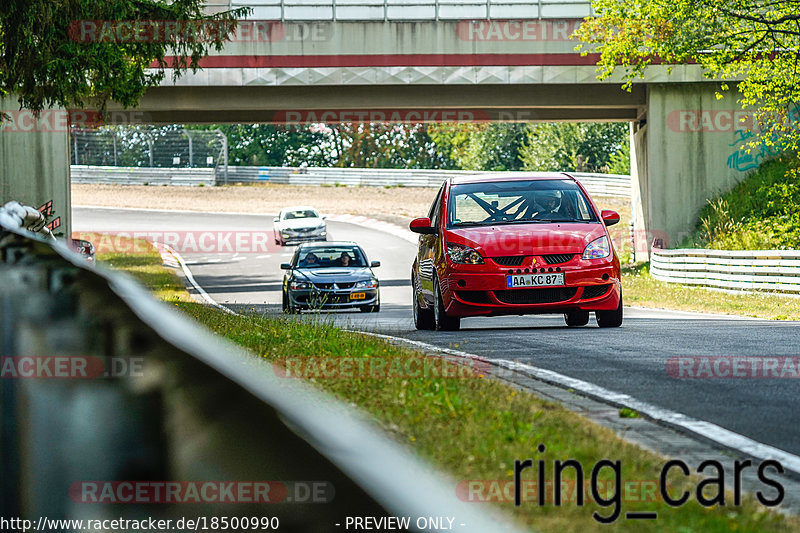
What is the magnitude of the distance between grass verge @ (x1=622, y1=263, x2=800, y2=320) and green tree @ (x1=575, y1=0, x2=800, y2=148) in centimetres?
511

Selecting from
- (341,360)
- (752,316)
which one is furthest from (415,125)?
(341,360)

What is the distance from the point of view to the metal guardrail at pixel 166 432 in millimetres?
1178

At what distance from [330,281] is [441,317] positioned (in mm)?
9452

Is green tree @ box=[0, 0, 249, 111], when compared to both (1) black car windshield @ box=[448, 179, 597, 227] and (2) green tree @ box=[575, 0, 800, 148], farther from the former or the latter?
(2) green tree @ box=[575, 0, 800, 148]

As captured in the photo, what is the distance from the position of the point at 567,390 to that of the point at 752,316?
11760mm

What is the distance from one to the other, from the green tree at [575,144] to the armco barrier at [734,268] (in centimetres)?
5405

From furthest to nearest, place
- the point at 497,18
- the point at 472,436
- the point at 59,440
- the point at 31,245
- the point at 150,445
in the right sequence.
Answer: the point at 497,18 → the point at 472,436 → the point at 31,245 → the point at 59,440 → the point at 150,445

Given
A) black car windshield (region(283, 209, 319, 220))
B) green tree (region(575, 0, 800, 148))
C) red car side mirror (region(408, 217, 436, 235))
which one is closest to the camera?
red car side mirror (region(408, 217, 436, 235))

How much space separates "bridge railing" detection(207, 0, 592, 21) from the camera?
31.7 metres

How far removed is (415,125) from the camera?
104 m

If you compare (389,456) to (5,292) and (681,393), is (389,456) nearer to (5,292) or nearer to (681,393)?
(5,292)
